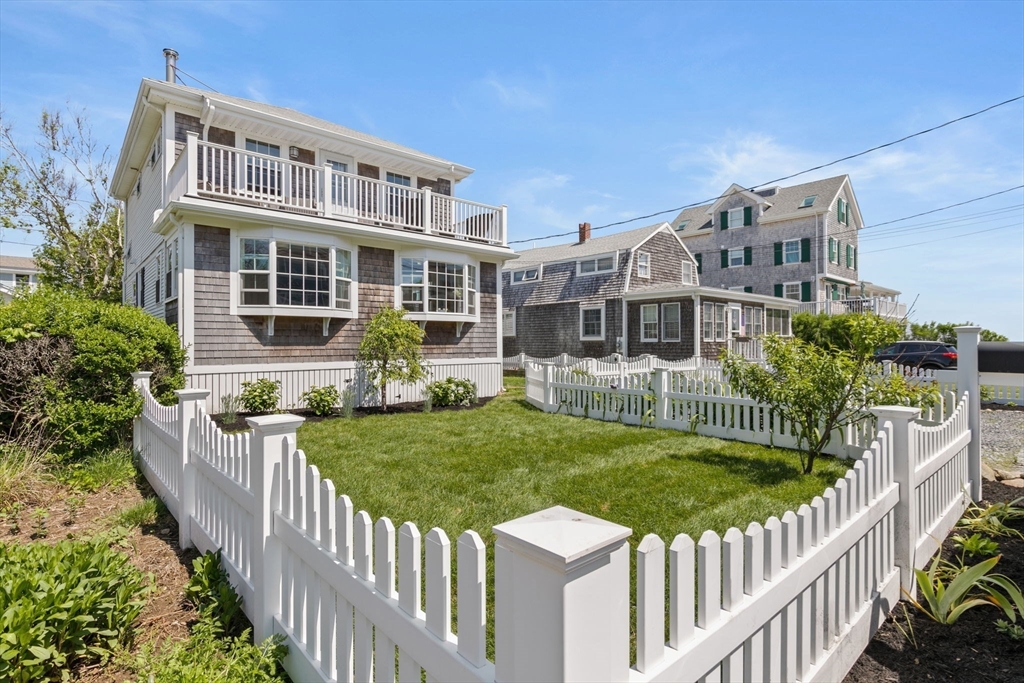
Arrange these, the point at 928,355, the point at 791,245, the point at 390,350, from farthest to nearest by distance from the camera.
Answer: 1. the point at 791,245
2. the point at 928,355
3. the point at 390,350

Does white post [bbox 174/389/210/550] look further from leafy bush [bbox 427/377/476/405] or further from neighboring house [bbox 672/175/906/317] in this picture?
neighboring house [bbox 672/175/906/317]

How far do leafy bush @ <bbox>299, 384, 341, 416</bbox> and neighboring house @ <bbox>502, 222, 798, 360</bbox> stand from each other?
13865 millimetres

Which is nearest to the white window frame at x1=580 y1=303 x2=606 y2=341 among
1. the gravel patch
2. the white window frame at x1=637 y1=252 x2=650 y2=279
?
the white window frame at x1=637 y1=252 x2=650 y2=279

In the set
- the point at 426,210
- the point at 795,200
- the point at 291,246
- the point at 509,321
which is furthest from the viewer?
the point at 795,200

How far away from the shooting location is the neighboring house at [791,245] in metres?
26.3

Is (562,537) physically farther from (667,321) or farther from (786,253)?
(786,253)

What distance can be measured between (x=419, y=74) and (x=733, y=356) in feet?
25.1

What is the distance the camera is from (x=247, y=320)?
10.3 metres

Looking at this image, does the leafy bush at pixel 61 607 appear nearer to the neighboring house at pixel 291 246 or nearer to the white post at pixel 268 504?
the white post at pixel 268 504

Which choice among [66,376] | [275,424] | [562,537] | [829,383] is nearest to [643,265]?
[829,383]

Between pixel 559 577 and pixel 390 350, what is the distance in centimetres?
1033

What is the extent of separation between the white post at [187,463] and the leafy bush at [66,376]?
3.03m

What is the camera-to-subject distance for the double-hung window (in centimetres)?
1991

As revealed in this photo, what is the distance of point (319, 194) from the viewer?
448 inches
